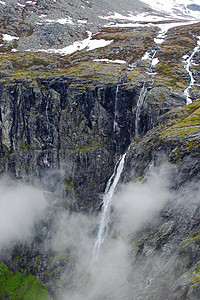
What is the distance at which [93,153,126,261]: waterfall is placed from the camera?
48.3 m

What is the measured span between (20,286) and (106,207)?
101ft

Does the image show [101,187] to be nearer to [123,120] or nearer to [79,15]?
[123,120]

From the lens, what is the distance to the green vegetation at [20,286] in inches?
2049

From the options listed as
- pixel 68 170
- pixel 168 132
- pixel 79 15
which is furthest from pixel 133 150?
pixel 79 15

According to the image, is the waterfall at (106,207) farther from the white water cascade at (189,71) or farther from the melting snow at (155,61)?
the melting snow at (155,61)

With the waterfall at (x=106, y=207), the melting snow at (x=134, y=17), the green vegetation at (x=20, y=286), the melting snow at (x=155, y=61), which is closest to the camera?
the waterfall at (x=106, y=207)

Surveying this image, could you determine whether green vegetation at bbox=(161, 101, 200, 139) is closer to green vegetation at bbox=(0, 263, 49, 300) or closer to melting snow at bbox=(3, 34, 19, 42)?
green vegetation at bbox=(0, 263, 49, 300)

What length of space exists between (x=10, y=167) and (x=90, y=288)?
143 ft

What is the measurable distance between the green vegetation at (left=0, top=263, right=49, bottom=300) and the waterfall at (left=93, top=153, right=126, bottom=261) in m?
18.3

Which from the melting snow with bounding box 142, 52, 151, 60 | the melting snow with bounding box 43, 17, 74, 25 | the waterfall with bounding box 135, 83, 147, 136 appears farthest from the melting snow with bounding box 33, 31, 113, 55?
the waterfall with bounding box 135, 83, 147, 136

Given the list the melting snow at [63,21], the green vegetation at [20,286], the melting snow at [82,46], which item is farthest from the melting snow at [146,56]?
the green vegetation at [20,286]

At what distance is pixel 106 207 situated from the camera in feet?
175

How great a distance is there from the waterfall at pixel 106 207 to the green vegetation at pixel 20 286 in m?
18.3

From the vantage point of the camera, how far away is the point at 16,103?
66.1 meters
